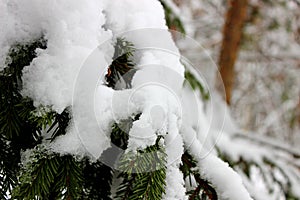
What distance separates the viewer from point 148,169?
56 centimetres

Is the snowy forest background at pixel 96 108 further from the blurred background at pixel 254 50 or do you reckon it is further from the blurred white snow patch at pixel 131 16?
the blurred background at pixel 254 50

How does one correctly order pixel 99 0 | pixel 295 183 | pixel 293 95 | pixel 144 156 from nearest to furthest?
pixel 144 156 < pixel 99 0 < pixel 295 183 < pixel 293 95

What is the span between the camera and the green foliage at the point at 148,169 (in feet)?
1.79

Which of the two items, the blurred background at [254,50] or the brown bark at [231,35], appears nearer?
the brown bark at [231,35]

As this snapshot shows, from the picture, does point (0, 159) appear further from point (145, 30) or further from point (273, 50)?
point (273, 50)

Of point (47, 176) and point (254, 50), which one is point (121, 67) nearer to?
point (47, 176)

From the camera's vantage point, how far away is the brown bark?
11.1 feet

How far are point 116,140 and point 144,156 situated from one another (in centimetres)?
11

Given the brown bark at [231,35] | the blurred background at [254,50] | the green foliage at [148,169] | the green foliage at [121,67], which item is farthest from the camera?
the blurred background at [254,50]

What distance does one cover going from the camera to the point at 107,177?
28.2 inches

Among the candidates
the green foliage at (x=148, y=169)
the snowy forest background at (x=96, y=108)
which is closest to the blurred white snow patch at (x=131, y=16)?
the snowy forest background at (x=96, y=108)

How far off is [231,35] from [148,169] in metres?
3.11

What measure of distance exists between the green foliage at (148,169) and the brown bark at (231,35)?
114 inches

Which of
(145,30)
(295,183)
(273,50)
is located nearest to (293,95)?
(273,50)
